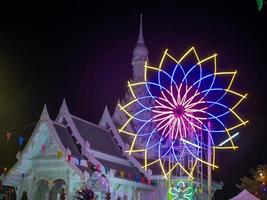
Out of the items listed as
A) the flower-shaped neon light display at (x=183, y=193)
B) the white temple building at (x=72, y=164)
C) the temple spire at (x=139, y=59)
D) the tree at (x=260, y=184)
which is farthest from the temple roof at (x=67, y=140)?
the temple spire at (x=139, y=59)

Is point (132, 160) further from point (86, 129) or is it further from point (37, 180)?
point (37, 180)

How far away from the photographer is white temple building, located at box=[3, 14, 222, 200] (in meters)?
30.3

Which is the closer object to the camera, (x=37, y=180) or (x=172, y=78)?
(x=172, y=78)

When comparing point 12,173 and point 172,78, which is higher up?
point 172,78

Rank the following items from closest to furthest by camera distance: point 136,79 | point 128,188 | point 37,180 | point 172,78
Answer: point 172,78, point 37,180, point 128,188, point 136,79

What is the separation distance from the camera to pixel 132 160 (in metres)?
36.9

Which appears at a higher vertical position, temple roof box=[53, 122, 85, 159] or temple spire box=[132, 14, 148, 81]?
temple spire box=[132, 14, 148, 81]

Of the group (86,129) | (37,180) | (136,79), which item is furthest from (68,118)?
(136,79)

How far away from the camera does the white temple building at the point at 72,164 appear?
30.3 metres

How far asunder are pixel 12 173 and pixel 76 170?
5.03 m

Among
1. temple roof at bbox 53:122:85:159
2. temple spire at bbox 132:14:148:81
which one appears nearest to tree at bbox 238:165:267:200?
temple roof at bbox 53:122:85:159

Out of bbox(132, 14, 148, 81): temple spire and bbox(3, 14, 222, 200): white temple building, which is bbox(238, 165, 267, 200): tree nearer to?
bbox(3, 14, 222, 200): white temple building

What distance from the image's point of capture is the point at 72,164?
29688 mm

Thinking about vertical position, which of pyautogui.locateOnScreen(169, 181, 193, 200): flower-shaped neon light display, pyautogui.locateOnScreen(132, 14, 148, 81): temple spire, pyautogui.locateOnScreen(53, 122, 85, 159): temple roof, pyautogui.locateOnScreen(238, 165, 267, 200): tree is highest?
pyautogui.locateOnScreen(132, 14, 148, 81): temple spire
